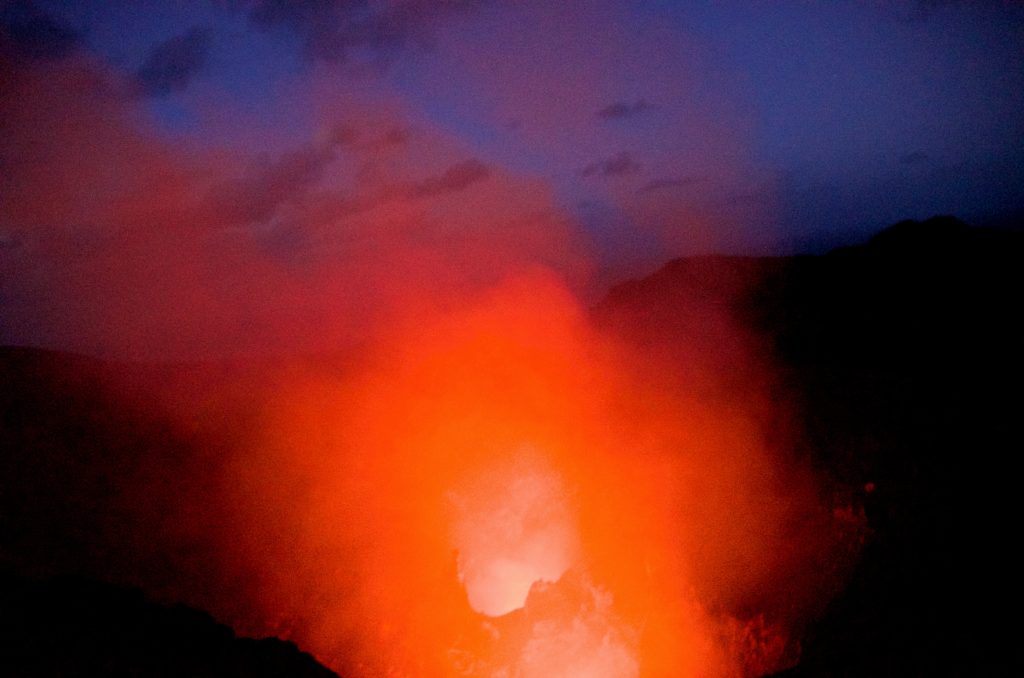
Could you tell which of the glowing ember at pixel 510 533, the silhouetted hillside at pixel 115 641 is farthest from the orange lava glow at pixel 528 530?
the silhouetted hillside at pixel 115 641

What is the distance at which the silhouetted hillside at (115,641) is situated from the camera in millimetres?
4398

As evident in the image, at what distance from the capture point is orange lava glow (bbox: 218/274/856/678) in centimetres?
1088

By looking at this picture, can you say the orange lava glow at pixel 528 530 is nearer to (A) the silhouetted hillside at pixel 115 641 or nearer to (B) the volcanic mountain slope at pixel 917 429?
(B) the volcanic mountain slope at pixel 917 429

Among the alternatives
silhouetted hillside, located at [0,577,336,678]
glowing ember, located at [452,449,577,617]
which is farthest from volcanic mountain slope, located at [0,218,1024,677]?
glowing ember, located at [452,449,577,617]

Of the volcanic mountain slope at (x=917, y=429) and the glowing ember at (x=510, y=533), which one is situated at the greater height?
the volcanic mountain slope at (x=917, y=429)

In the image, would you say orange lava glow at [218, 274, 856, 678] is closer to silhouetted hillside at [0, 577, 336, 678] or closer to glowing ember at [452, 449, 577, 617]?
glowing ember at [452, 449, 577, 617]

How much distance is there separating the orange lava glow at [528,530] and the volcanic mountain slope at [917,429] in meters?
1.44

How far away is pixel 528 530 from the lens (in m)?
15.0

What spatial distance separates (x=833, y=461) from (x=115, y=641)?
11.0 m

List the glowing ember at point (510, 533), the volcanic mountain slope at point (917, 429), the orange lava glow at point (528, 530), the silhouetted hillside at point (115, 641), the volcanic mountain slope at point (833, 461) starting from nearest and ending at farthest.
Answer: the silhouetted hillside at point (115, 641)
the volcanic mountain slope at point (833, 461)
the volcanic mountain slope at point (917, 429)
the orange lava glow at point (528, 530)
the glowing ember at point (510, 533)

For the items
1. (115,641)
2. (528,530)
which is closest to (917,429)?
(528,530)

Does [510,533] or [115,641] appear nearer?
[115,641]

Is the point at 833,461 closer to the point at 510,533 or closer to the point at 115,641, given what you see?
the point at 510,533

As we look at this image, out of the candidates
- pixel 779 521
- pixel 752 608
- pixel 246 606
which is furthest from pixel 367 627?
pixel 779 521
